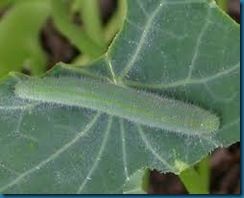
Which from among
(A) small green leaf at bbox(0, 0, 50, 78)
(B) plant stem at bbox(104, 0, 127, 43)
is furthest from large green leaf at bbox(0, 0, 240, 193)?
(B) plant stem at bbox(104, 0, 127, 43)

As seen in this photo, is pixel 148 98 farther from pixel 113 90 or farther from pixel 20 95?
pixel 20 95

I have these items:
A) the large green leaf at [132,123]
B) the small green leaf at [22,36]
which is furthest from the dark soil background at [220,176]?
the large green leaf at [132,123]

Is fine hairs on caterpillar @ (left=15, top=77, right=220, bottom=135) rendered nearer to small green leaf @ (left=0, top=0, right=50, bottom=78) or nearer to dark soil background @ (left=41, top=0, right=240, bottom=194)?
small green leaf @ (left=0, top=0, right=50, bottom=78)

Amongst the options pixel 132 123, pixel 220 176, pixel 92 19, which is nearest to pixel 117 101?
pixel 132 123

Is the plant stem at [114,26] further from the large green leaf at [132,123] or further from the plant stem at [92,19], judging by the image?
the large green leaf at [132,123]

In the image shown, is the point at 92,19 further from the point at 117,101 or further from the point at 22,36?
the point at 117,101
